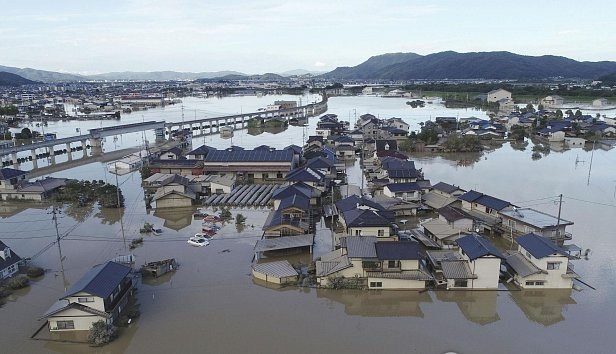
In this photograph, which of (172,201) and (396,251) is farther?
(172,201)

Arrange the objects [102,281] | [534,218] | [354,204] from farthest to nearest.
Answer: [354,204] < [534,218] < [102,281]

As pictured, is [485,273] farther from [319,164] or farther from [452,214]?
[319,164]

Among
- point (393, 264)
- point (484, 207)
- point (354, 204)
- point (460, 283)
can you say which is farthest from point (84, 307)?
point (484, 207)

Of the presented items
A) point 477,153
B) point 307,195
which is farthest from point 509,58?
point 307,195

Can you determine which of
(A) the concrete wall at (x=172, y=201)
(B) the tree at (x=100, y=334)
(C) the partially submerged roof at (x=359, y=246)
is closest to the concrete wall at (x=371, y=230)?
(C) the partially submerged roof at (x=359, y=246)

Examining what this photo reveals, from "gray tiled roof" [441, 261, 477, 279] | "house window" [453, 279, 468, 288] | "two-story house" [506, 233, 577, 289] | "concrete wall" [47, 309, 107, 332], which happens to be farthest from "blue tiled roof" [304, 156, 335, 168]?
"concrete wall" [47, 309, 107, 332]

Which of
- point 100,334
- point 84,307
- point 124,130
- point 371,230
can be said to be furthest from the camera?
point 124,130

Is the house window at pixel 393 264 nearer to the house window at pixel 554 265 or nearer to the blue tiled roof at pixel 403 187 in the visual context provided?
the house window at pixel 554 265
